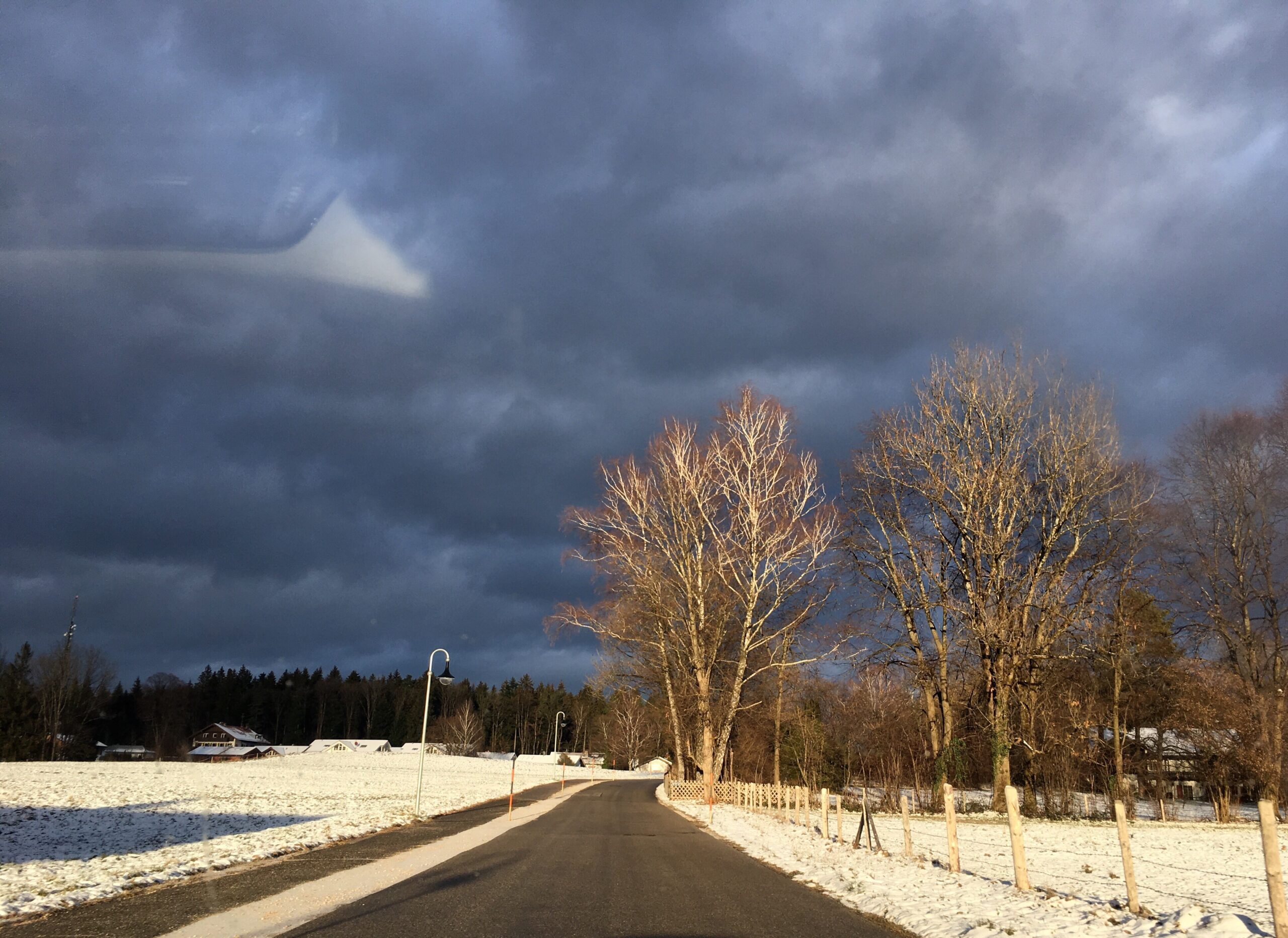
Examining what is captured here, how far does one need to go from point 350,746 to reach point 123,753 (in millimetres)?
26759

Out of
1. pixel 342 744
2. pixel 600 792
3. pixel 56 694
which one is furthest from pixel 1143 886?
pixel 342 744

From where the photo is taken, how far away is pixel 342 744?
4523 inches

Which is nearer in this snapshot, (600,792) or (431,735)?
(600,792)

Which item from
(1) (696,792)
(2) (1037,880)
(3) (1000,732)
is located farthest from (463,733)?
(2) (1037,880)

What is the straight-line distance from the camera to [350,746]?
114 meters

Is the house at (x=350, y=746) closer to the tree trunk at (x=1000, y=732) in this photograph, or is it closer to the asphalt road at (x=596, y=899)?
the tree trunk at (x=1000, y=732)

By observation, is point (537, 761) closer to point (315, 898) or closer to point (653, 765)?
point (653, 765)

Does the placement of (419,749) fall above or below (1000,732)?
below

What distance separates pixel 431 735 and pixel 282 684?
27028 mm

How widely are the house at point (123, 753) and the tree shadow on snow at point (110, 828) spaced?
83.3 metres

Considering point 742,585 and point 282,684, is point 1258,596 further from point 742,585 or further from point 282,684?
point 282,684

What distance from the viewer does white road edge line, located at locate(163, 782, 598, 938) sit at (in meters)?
7.91

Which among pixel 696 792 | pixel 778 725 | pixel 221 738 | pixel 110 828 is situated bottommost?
pixel 221 738

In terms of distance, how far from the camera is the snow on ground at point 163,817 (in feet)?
38.7
